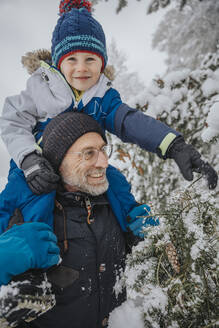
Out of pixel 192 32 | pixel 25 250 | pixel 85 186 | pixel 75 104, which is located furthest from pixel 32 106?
pixel 192 32

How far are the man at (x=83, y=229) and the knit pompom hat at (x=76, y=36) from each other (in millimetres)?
648

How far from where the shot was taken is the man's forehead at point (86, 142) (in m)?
1.82

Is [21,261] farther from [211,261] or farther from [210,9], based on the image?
[210,9]

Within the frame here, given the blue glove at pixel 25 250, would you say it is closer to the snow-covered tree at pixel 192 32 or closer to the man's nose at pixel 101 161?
the man's nose at pixel 101 161

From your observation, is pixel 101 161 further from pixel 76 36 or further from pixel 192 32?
pixel 192 32

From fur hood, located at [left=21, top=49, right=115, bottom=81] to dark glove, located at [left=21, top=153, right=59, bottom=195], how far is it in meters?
1.23

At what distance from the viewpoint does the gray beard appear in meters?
1.76

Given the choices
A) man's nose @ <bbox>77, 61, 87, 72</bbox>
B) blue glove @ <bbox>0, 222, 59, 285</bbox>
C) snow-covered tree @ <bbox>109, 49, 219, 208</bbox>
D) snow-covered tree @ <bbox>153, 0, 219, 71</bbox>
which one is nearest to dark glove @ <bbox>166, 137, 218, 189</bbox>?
blue glove @ <bbox>0, 222, 59, 285</bbox>

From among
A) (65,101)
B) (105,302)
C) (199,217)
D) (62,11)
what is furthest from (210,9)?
(105,302)

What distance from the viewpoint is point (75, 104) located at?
2.07 metres

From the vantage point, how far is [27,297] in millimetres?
1026

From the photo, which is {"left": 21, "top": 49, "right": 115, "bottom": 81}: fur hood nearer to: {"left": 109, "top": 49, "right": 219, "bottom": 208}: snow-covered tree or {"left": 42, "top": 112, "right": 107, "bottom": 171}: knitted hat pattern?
{"left": 42, "top": 112, "right": 107, "bottom": 171}: knitted hat pattern

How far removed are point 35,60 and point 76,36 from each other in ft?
2.11

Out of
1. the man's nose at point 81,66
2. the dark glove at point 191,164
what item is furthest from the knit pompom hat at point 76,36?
the dark glove at point 191,164
